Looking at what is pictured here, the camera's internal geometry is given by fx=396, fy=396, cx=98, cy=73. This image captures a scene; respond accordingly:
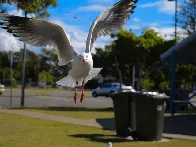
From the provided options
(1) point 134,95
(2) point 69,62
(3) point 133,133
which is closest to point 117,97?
(1) point 134,95

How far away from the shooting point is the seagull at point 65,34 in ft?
19.5

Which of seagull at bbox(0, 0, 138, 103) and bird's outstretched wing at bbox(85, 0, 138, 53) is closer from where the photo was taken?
seagull at bbox(0, 0, 138, 103)

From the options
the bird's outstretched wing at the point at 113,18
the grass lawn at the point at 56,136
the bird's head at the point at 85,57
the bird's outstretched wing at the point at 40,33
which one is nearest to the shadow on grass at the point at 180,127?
the grass lawn at the point at 56,136

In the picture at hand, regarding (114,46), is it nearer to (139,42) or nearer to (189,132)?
(139,42)

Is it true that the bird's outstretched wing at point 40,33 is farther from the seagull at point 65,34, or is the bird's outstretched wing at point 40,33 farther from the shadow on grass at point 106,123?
the shadow on grass at point 106,123

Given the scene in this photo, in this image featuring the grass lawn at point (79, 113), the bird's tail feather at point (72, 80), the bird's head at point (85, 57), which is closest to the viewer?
the bird's head at point (85, 57)

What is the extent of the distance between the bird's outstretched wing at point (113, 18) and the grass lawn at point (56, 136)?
3.49 metres

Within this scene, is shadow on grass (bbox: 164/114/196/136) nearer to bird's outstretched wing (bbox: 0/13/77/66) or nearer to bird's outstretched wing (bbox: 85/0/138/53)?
bird's outstretched wing (bbox: 85/0/138/53)

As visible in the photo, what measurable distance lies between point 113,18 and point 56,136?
5293 millimetres

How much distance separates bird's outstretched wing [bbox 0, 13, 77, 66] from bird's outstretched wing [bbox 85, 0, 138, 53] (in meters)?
0.48

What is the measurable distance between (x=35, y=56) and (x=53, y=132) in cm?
6817

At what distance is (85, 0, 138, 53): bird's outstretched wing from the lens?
668 cm

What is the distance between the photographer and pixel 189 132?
522 inches

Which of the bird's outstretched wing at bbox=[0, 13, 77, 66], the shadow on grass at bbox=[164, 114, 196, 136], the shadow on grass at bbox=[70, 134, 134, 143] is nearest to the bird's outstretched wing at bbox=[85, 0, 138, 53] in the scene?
the bird's outstretched wing at bbox=[0, 13, 77, 66]
